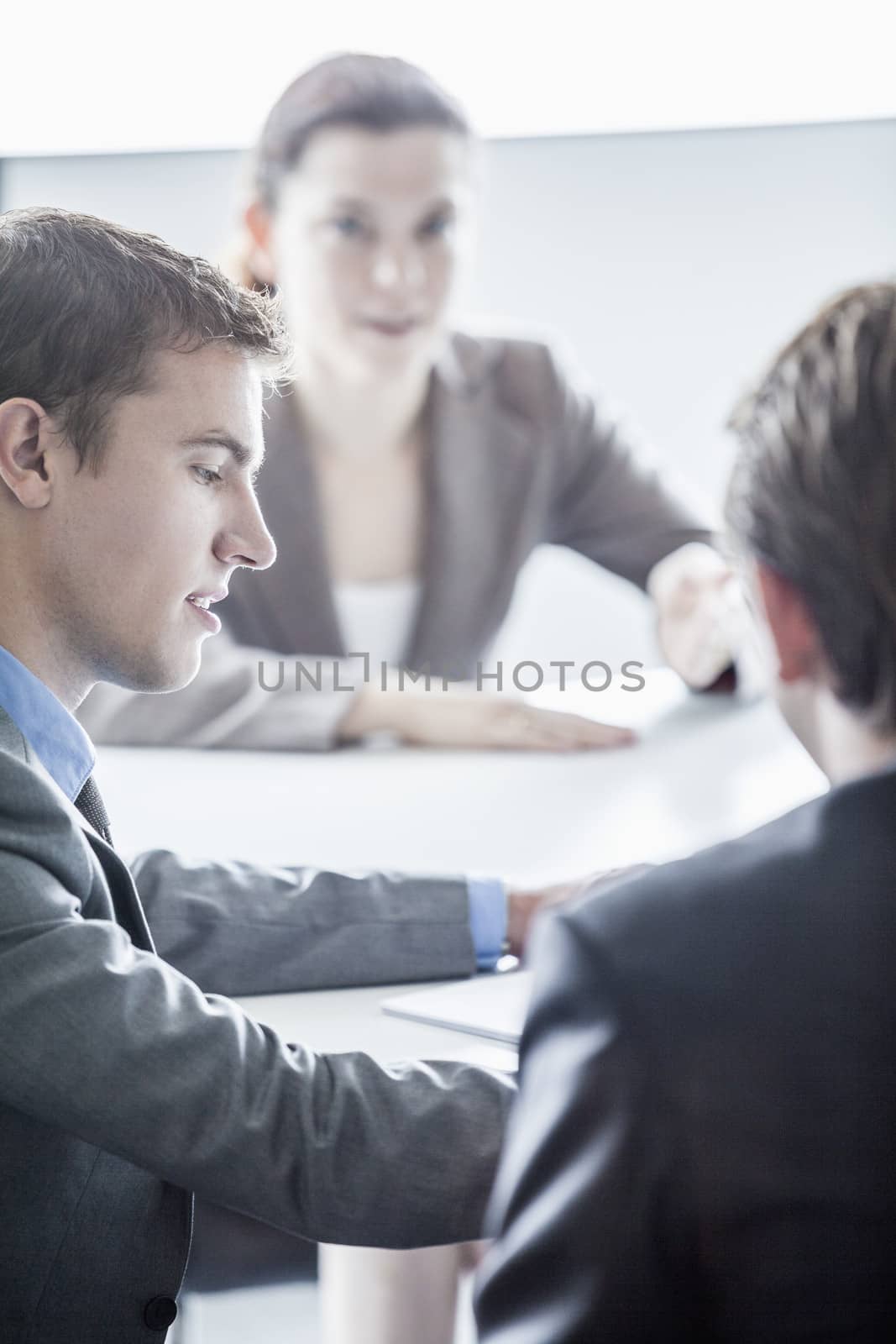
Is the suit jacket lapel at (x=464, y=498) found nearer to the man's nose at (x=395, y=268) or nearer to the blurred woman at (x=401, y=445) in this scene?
the blurred woman at (x=401, y=445)

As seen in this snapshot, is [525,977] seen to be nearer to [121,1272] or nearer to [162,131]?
[121,1272]

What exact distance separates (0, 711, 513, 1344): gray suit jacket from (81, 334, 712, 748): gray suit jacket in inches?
61.6

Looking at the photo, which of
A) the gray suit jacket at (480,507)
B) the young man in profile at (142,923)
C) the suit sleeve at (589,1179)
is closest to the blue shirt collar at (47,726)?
the young man in profile at (142,923)

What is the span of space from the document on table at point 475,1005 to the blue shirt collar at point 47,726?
26 centimetres

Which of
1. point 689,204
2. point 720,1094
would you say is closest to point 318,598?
point 720,1094

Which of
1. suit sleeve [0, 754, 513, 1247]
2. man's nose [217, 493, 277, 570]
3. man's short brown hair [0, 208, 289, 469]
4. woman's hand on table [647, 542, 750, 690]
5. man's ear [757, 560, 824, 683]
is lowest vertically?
woman's hand on table [647, 542, 750, 690]

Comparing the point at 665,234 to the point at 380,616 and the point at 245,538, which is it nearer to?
the point at 380,616

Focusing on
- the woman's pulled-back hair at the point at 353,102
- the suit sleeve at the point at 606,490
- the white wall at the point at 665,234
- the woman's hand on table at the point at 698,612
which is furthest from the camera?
the white wall at the point at 665,234

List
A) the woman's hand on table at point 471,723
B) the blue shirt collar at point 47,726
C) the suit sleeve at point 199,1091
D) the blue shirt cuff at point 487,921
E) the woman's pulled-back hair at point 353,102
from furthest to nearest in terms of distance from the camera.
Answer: the woman's pulled-back hair at point 353,102, the woman's hand on table at point 471,723, the blue shirt cuff at point 487,921, the blue shirt collar at point 47,726, the suit sleeve at point 199,1091

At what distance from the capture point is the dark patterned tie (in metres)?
0.90

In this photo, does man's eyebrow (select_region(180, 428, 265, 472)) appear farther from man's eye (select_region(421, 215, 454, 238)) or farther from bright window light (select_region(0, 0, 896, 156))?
bright window light (select_region(0, 0, 896, 156))

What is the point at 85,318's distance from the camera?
83 centimetres

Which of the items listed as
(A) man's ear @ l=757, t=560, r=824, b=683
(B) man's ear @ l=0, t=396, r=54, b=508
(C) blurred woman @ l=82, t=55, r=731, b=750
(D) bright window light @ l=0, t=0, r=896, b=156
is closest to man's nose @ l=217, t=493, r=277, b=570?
(B) man's ear @ l=0, t=396, r=54, b=508

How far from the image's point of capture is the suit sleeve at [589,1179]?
1.61 ft
